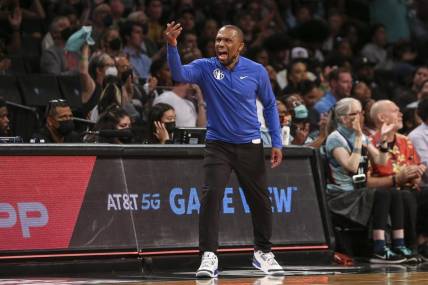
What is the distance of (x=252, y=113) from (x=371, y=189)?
113 inches

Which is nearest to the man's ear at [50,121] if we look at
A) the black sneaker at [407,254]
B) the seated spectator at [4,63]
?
the seated spectator at [4,63]

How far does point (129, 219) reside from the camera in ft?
37.3

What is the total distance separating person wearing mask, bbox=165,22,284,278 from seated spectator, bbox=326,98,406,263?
7.64 feet

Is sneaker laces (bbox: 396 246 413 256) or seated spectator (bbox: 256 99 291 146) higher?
seated spectator (bbox: 256 99 291 146)

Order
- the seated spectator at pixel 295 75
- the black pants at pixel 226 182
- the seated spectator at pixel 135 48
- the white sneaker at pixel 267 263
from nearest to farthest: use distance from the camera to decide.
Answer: the black pants at pixel 226 182 → the white sneaker at pixel 267 263 → the seated spectator at pixel 295 75 → the seated spectator at pixel 135 48

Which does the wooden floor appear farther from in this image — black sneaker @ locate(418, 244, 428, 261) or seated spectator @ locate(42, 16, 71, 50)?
seated spectator @ locate(42, 16, 71, 50)

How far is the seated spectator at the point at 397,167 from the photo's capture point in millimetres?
13344

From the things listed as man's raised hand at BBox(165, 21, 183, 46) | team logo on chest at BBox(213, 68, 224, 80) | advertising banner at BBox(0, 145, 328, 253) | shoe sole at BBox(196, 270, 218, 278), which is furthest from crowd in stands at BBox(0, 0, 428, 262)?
shoe sole at BBox(196, 270, 218, 278)

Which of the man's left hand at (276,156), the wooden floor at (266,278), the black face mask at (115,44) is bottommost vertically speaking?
the wooden floor at (266,278)

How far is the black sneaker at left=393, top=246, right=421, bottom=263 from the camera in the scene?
12.9 metres

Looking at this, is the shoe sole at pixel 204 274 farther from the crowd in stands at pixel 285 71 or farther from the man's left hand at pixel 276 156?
the crowd in stands at pixel 285 71

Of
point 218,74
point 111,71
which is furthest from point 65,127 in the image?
point 111,71

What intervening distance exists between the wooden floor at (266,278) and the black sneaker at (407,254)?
45.9 inches

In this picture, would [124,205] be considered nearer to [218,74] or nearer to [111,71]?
[218,74]
